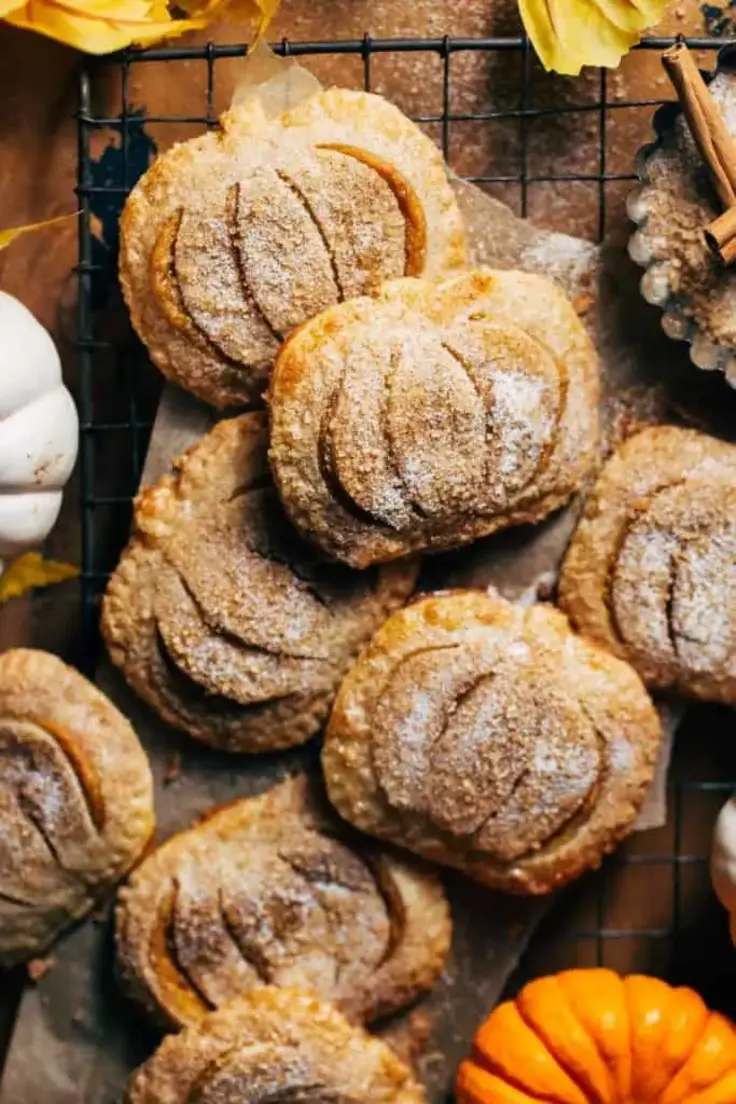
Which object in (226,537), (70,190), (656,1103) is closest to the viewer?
(656,1103)

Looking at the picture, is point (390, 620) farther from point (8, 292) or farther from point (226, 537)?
point (8, 292)

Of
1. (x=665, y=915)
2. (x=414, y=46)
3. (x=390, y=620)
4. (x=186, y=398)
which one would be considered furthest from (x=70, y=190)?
(x=665, y=915)

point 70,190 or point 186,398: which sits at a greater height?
point 70,190

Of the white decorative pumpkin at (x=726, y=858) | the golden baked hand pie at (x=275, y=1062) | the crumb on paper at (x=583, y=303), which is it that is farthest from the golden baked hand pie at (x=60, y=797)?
the crumb on paper at (x=583, y=303)

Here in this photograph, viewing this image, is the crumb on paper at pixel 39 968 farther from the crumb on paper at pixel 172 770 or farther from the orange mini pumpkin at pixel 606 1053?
the orange mini pumpkin at pixel 606 1053

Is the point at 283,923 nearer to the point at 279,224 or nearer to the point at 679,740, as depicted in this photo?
the point at 679,740

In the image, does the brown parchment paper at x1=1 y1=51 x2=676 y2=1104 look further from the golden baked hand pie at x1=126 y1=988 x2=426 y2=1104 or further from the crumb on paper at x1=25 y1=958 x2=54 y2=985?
the golden baked hand pie at x1=126 y1=988 x2=426 y2=1104
